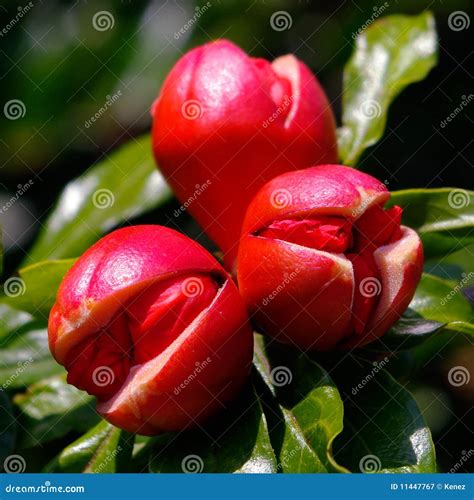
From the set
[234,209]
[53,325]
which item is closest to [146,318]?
[53,325]

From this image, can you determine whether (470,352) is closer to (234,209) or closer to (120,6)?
(234,209)
